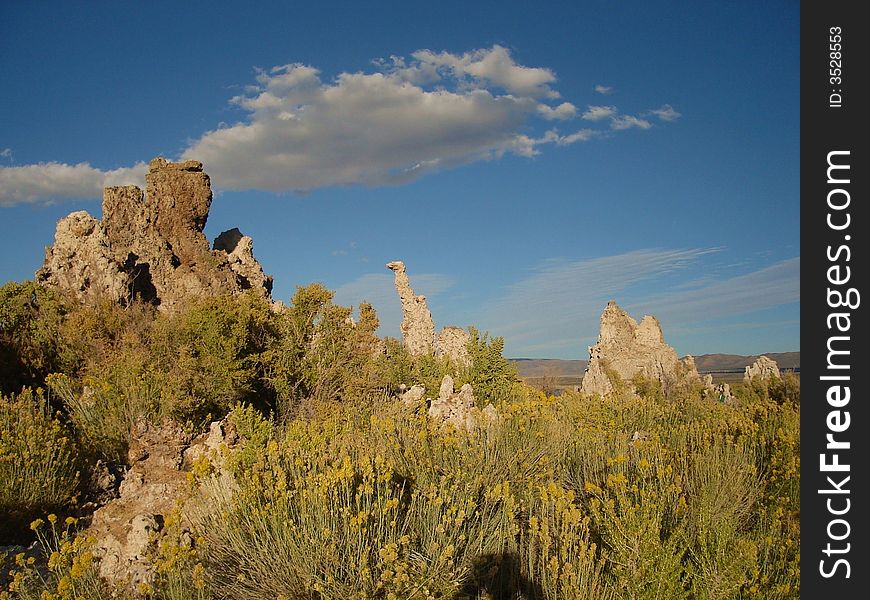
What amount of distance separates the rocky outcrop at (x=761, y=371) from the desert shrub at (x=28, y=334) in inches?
1150

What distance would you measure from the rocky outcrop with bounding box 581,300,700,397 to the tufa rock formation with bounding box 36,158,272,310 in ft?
67.2

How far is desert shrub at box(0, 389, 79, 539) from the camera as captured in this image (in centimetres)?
551

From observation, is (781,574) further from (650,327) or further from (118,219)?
(650,327)

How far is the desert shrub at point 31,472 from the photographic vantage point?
18.1ft

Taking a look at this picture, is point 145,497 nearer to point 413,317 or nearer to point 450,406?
point 450,406

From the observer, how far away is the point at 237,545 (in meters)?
3.64

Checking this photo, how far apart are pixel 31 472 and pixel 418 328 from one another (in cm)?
3061

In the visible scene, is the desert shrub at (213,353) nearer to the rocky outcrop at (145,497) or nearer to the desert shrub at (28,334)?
the rocky outcrop at (145,497)

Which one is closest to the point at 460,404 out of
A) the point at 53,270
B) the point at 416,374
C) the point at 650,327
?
the point at 416,374

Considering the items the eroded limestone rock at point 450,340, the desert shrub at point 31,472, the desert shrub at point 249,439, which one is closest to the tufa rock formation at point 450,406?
the desert shrub at point 249,439
